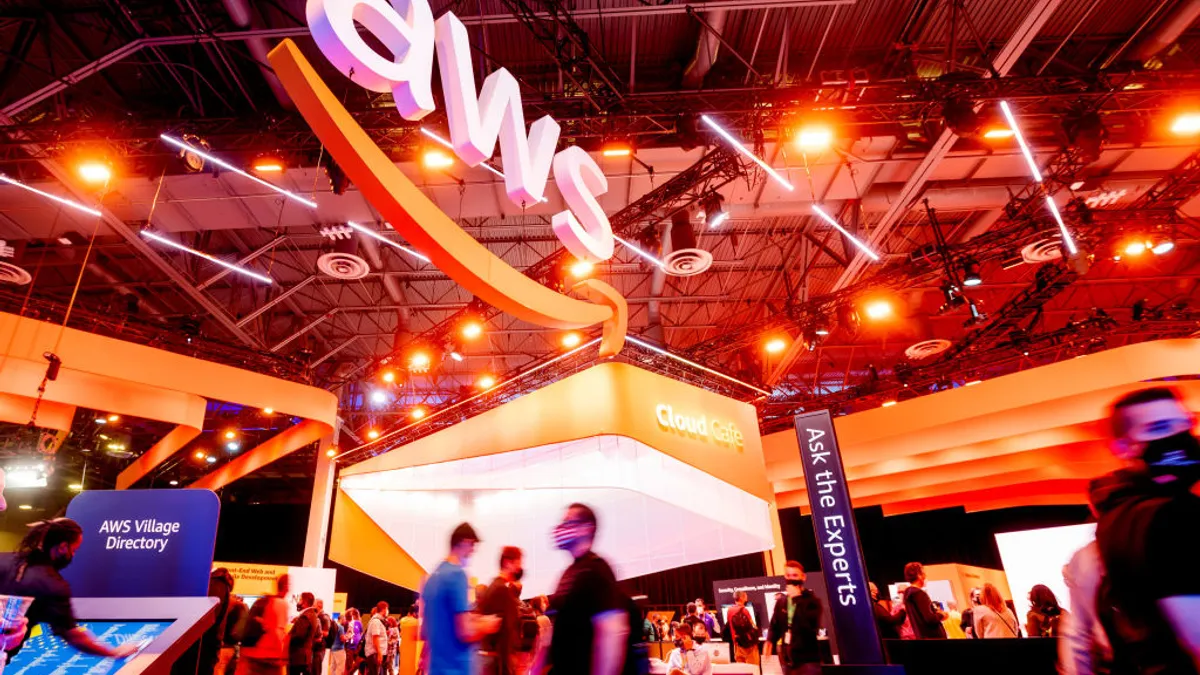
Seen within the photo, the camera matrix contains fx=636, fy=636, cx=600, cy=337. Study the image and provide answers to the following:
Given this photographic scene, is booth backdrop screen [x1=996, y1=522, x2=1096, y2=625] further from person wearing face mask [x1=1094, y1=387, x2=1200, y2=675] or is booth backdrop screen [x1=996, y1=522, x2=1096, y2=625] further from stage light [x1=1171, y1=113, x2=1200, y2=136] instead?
person wearing face mask [x1=1094, y1=387, x2=1200, y2=675]

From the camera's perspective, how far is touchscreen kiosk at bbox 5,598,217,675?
2131 millimetres

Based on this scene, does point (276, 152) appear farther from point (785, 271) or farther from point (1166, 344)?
point (1166, 344)

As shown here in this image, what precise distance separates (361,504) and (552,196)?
6.42 m

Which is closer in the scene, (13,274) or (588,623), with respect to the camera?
(588,623)

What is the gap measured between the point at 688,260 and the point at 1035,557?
9.72 meters

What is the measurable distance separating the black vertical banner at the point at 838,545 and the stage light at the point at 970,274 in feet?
17.3

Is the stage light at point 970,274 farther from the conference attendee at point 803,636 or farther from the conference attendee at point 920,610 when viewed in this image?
the conference attendee at point 803,636

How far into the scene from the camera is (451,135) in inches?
117

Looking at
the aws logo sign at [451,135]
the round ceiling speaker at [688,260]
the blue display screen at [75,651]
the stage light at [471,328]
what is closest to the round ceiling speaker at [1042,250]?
the round ceiling speaker at [688,260]

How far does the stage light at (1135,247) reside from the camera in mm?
8727

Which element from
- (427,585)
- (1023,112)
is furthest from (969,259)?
(427,585)

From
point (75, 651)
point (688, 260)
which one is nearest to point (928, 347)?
point (688, 260)

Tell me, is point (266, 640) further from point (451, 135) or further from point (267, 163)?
point (267, 163)

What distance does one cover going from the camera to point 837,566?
183 inches
